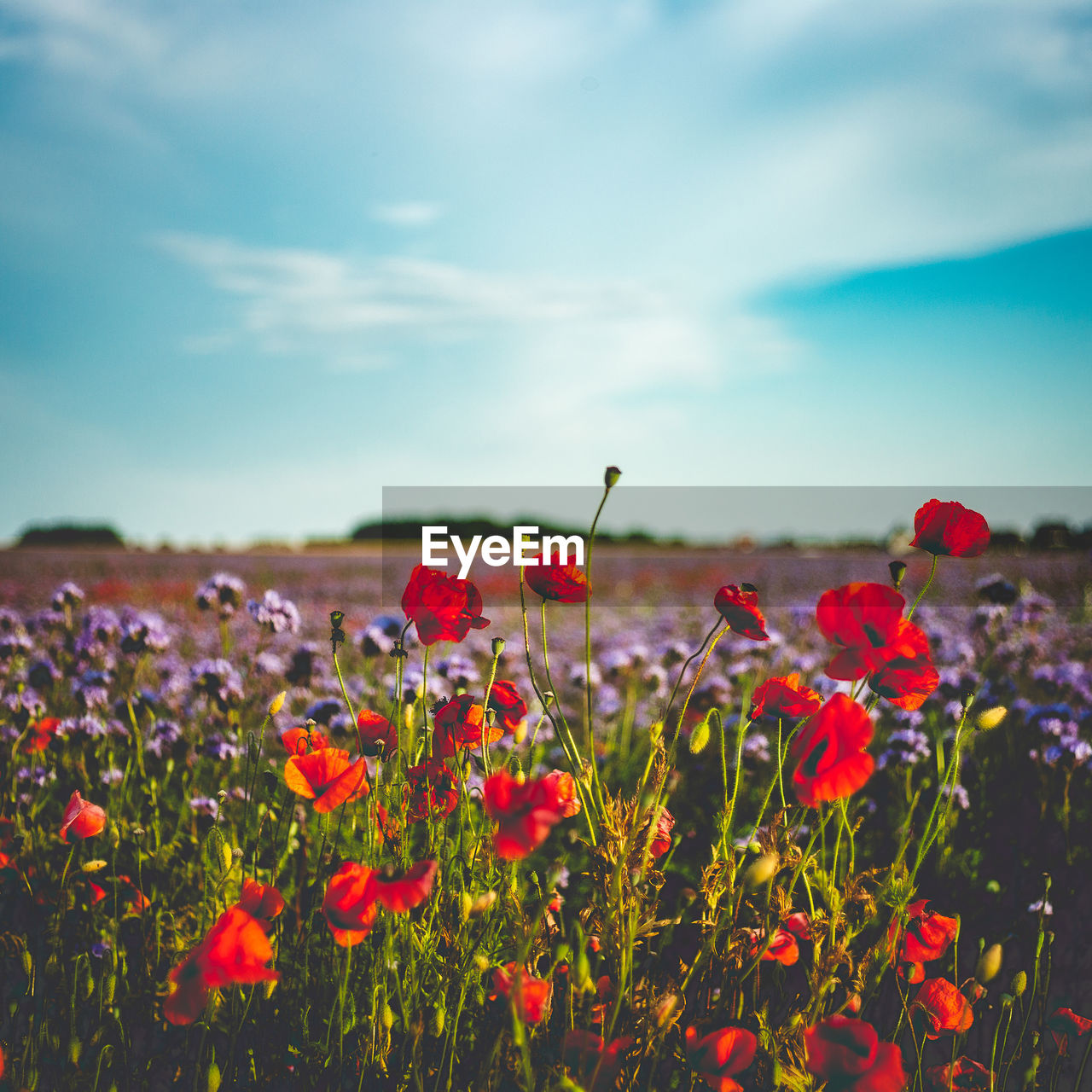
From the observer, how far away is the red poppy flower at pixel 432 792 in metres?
1.57

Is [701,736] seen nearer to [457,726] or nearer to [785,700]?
[785,700]

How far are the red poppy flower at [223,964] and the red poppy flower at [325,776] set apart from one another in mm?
227

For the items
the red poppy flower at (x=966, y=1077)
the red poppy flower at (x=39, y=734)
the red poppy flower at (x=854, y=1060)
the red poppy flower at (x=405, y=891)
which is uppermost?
the red poppy flower at (x=405, y=891)

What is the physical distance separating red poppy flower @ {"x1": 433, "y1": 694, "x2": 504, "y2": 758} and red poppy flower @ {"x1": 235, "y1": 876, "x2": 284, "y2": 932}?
0.39 m

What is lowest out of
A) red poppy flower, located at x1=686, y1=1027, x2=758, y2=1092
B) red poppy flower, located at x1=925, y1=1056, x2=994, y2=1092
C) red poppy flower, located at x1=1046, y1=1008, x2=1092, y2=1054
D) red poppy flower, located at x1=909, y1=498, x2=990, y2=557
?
red poppy flower, located at x1=925, y1=1056, x2=994, y2=1092

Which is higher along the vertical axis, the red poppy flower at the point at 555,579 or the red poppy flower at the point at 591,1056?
the red poppy flower at the point at 555,579

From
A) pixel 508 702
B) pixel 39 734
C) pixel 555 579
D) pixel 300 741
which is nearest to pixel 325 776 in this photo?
pixel 300 741

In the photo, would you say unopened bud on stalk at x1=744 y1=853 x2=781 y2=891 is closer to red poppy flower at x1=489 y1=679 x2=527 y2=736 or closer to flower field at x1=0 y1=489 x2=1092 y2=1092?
flower field at x1=0 y1=489 x2=1092 y2=1092

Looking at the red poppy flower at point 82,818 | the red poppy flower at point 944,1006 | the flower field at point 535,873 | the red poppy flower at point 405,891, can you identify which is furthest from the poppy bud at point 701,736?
the red poppy flower at point 82,818

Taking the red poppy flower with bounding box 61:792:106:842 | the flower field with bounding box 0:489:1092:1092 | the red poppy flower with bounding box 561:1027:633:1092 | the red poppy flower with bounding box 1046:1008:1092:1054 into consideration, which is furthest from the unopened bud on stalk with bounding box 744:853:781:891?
the red poppy flower with bounding box 61:792:106:842

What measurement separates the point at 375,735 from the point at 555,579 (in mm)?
541

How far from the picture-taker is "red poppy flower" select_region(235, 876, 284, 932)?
1302mm

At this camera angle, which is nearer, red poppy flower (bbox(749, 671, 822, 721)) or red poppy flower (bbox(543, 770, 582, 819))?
red poppy flower (bbox(543, 770, 582, 819))

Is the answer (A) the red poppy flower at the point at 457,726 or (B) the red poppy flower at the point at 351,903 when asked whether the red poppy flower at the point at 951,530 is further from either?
(B) the red poppy flower at the point at 351,903
